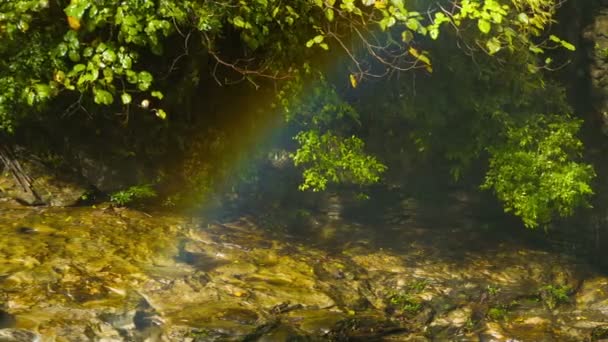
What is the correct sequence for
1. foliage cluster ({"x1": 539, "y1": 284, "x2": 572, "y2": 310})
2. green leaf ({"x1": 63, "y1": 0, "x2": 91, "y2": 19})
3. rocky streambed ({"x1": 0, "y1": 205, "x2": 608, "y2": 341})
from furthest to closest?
1. foliage cluster ({"x1": 539, "y1": 284, "x2": 572, "y2": 310})
2. rocky streambed ({"x1": 0, "y1": 205, "x2": 608, "y2": 341})
3. green leaf ({"x1": 63, "y1": 0, "x2": 91, "y2": 19})

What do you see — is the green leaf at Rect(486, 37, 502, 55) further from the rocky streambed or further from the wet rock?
the wet rock

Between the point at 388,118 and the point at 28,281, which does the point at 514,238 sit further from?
the point at 28,281

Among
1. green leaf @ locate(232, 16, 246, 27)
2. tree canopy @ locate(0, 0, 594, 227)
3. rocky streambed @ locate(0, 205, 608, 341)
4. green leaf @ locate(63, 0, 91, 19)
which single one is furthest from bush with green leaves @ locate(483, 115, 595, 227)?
green leaf @ locate(63, 0, 91, 19)

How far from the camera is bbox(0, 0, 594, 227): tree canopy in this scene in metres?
5.44

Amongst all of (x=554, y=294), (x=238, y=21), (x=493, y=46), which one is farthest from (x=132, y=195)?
(x=554, y=294)

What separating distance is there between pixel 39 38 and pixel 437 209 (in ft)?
21.1

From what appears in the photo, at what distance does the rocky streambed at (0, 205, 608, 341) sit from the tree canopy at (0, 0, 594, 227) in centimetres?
103

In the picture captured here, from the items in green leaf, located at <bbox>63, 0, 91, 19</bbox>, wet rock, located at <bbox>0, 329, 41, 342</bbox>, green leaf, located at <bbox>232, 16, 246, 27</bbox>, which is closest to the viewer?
wet rock, located at <bbox>0, 329, 41, 342</bbox>

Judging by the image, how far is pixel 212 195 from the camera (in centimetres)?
850

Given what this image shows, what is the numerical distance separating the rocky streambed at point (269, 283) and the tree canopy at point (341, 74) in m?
1.03

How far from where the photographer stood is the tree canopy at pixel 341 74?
17.8ft

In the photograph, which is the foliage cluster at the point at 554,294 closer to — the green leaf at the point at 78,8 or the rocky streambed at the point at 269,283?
the rocky streambed at the point at 269,283

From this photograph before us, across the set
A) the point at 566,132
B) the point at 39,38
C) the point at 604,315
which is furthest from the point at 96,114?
the point at 604,315

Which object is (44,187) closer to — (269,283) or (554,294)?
(269,283)
